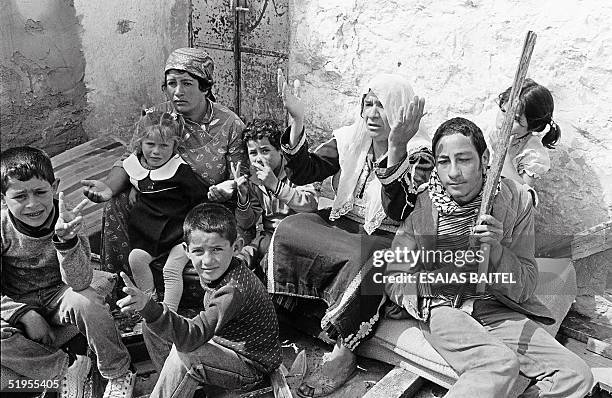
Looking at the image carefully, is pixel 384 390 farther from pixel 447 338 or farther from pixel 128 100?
pixel 128 100

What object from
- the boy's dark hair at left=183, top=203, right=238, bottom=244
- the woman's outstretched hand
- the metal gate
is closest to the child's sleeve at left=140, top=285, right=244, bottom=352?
the boy's dark hair at left=183, top=203, right=238, bottom=244

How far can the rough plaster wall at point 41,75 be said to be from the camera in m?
4.78

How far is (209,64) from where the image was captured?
4043 mm

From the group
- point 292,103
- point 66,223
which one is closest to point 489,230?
point 292,103

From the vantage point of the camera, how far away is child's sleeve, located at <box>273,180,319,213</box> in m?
3.69

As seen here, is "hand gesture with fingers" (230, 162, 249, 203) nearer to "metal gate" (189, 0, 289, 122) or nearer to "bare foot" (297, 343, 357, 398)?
"bare foot" (297, 343, 357, 398)

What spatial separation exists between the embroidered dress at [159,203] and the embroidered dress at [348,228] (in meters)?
0.63

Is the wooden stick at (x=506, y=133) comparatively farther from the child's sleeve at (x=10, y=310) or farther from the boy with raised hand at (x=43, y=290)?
the child's sleeve at (x=10, y=310)

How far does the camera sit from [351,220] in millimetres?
3873

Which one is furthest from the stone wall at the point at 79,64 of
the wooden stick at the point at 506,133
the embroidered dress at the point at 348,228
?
the wooden stick at the point at 506,133

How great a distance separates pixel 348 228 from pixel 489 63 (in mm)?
1424

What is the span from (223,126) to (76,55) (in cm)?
191

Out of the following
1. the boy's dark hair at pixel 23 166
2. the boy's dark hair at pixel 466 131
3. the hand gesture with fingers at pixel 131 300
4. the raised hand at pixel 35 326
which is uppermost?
the boy's dark hair at pixel 466 131

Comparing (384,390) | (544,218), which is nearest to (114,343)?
(384,390)
